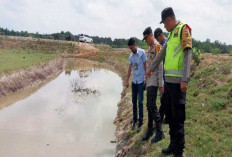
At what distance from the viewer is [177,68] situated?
449cm

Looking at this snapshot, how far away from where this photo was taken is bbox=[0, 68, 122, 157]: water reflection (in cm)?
875

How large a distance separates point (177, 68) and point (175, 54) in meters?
0.24

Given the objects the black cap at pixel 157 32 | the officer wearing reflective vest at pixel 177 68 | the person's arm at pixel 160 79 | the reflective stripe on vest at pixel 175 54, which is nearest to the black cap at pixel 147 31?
the black cap at pixel 157 32

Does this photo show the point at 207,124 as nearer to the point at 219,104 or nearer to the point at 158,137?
the point at 219,104

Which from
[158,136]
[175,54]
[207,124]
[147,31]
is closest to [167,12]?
[175,54]

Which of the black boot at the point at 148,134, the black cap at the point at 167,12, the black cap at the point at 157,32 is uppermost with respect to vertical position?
the black cap at the point at 167,12

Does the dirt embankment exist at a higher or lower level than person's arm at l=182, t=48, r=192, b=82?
lower

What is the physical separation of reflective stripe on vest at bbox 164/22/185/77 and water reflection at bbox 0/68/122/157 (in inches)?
190

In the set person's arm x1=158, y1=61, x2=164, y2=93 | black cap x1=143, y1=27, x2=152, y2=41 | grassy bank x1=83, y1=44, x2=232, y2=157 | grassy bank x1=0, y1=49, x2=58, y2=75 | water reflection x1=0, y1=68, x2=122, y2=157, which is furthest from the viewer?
grassy bank x1=0, y1=49, x2=58, y2=75

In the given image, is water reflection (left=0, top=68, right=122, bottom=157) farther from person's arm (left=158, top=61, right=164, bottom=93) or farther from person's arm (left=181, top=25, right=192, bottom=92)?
person's arm (left=181, top=25, right=192, bottom=92)

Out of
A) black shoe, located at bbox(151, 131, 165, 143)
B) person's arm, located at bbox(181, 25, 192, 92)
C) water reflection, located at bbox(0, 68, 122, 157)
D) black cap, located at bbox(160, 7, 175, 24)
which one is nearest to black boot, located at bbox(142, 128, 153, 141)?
black shoe, located at bbox(151, 131, 165, 143)

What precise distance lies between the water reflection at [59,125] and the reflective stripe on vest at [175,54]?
4835 mm

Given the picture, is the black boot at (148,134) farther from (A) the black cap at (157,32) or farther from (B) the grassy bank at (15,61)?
(B) the grassy bank at (15,61)

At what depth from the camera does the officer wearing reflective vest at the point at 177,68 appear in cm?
432
